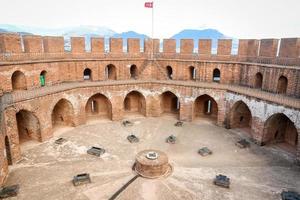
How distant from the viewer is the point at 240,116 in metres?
19.8

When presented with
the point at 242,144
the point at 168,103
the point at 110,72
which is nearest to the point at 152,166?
the point at 242,144

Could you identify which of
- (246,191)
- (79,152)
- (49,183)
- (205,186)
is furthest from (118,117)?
(246,191)

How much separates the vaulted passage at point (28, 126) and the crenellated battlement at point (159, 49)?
168 inches

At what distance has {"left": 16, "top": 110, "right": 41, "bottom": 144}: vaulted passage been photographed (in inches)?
654

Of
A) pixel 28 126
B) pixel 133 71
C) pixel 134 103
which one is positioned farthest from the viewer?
pixel 133 71

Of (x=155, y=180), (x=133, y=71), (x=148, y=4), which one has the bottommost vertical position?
(x=155, y=180)

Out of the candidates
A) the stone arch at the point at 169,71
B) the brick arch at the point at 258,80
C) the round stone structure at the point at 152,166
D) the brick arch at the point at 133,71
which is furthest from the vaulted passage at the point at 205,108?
the round stone structure at the point at 152,166

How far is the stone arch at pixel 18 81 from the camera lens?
17.4 meters

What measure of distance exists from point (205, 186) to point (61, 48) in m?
15.9

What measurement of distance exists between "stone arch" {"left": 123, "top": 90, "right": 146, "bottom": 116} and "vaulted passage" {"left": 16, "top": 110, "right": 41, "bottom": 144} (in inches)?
344

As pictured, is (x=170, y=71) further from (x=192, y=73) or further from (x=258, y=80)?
(x=258, y=80)

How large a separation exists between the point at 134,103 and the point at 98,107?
3.57m

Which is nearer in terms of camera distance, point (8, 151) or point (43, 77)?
point (8, 151)

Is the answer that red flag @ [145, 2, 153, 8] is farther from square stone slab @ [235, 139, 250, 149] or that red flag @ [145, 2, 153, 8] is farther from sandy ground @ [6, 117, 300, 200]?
square stone slab @ [235, 139, 250, 149]
